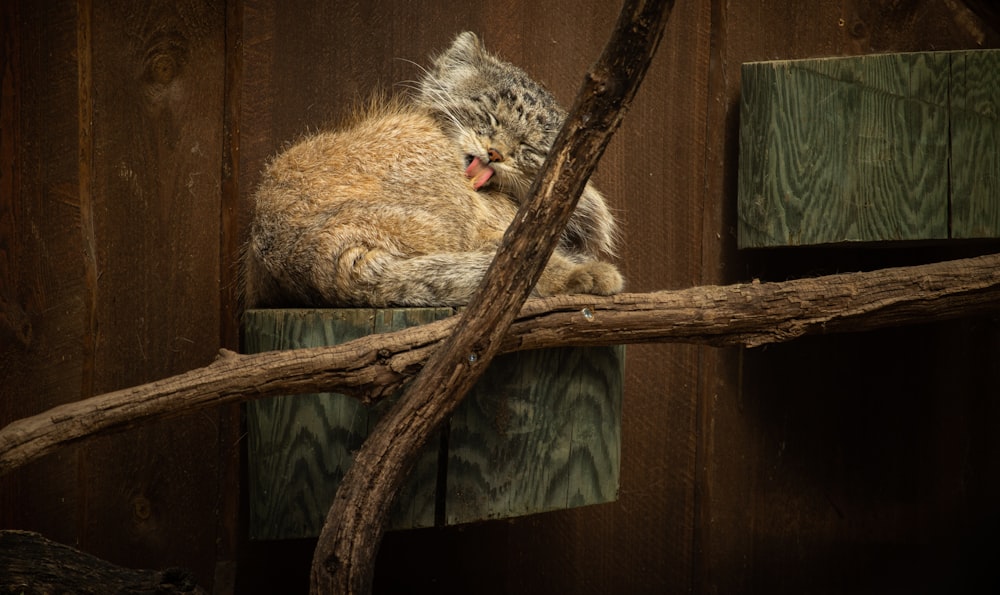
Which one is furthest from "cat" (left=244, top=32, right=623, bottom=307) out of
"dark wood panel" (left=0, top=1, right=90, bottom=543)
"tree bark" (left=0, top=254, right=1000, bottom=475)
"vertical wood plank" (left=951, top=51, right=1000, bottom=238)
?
"vertical wood plank" (left=951, top=51, right=1000, bottom=238)

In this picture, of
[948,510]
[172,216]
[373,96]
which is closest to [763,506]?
[948,510]

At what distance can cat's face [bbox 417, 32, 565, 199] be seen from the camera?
2217 mm

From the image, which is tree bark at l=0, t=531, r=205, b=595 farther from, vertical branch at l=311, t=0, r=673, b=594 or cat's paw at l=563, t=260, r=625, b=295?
cat's paw at l=563, t=260, r=625, b=295

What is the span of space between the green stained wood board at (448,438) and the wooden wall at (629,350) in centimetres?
55

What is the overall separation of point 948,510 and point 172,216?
250cm

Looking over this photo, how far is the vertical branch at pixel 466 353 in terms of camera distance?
1.59m

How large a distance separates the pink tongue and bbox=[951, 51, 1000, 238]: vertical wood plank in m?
1.18

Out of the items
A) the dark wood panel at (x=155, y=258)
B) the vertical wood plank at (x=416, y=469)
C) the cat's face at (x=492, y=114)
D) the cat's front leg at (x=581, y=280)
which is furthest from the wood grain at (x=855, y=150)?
the dark wood panel at (x=155, y=258)

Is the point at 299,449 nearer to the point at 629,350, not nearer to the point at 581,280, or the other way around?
the point at 581,280

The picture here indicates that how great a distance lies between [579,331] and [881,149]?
1.06 metres

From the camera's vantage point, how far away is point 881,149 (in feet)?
7.54

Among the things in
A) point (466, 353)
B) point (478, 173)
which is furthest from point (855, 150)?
point (466, 353)

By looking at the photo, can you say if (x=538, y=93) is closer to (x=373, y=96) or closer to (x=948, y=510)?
(x=373, y=96)

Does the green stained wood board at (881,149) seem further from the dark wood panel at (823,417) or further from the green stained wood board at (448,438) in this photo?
the green stained wood board at (448,438)
